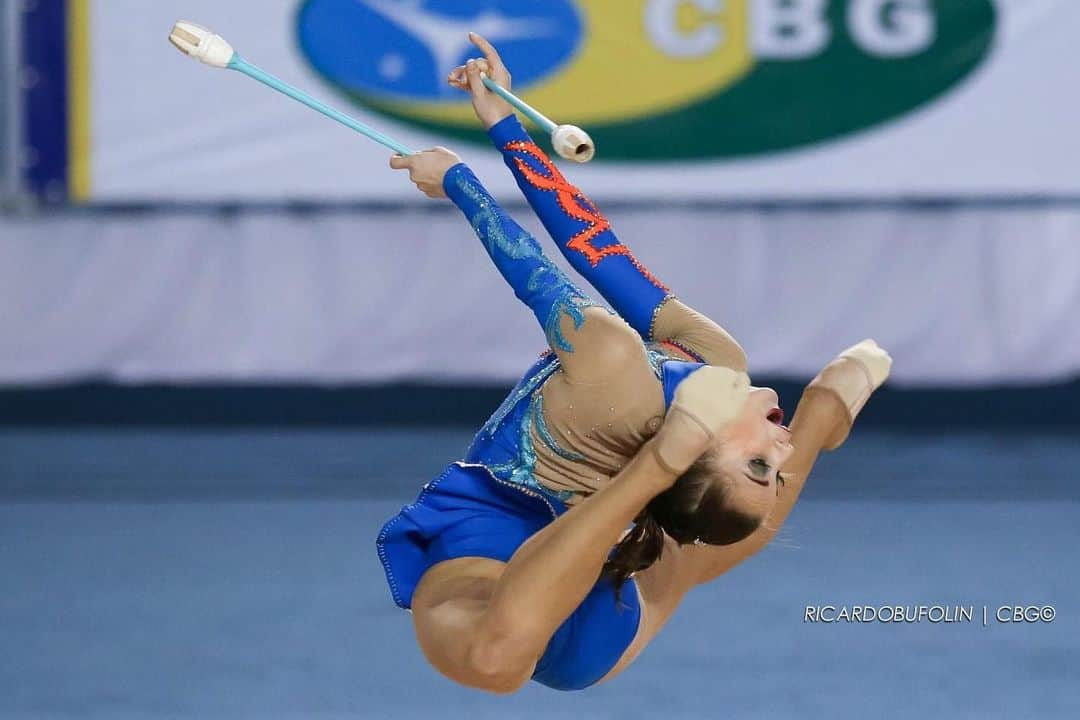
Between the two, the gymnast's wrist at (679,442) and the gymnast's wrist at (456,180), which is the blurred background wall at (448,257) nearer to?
the gymnast's wrist at (456,180)

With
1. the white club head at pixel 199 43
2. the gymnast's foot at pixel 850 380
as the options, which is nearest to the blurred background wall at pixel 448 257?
the gymnast's foot at pixel 850 380

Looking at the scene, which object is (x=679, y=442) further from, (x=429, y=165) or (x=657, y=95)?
(x=657, y=95)

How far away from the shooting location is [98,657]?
272 cm

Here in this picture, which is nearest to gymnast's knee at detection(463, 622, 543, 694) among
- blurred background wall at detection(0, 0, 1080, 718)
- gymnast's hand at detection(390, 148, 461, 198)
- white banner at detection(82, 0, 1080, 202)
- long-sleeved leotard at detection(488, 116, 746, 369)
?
long-sleeved leotard at detection(488, 116, 746, 369)

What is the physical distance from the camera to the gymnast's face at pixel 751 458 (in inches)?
72.2

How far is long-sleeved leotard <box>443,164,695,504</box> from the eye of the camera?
1.83 meters

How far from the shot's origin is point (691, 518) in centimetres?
188

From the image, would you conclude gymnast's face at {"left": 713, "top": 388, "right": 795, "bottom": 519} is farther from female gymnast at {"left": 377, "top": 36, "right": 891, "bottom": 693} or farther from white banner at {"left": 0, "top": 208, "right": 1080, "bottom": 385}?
white banner at {"left": 0, "top": 208, "right": 1080, "bottom": 385}

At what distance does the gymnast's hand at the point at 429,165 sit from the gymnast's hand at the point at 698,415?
0.53 meters

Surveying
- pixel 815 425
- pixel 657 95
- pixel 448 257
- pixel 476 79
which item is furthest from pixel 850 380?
pixel 448 257

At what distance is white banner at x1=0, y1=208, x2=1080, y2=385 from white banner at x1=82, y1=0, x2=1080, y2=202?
0.74 ft

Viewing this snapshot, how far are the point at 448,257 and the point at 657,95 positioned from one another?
0.64 metres

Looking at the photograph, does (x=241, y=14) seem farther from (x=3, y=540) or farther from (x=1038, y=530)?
(x=1038, y=530)

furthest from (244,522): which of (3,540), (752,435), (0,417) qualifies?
(752,435)
